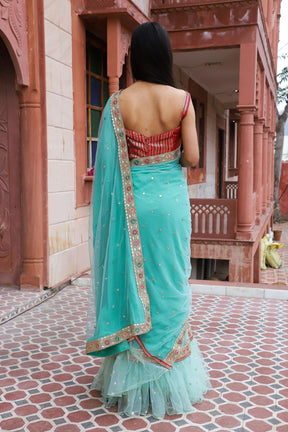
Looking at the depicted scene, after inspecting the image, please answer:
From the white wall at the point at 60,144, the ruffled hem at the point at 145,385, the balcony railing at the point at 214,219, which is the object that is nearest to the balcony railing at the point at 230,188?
the balcony railing at the point at 214,219

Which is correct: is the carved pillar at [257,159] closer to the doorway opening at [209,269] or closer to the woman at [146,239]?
the doorway opening at [209,269]

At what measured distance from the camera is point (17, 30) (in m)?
4.42

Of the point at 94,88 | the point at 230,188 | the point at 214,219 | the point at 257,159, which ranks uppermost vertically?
the point at 94,88

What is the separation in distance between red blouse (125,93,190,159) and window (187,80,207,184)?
8675mm

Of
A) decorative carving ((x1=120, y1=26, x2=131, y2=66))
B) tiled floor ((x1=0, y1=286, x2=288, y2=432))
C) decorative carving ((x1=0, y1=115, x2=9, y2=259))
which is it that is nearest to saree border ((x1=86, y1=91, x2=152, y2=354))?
tiled floor ((x1=0, y1=286, x2=288, y2=432))

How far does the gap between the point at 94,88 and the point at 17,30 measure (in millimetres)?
1749

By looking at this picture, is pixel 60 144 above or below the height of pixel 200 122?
below

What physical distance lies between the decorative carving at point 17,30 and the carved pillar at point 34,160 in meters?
0.08

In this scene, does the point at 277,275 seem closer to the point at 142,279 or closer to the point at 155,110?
the point at 142,279

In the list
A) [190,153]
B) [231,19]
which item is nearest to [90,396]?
[190,153]

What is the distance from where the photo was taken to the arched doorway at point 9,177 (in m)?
4.73

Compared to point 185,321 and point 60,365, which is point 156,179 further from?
point 60,365

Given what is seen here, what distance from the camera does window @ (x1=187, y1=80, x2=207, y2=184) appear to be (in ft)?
37.8

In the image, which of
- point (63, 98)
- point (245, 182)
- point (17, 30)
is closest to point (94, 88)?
point (63, 98)
